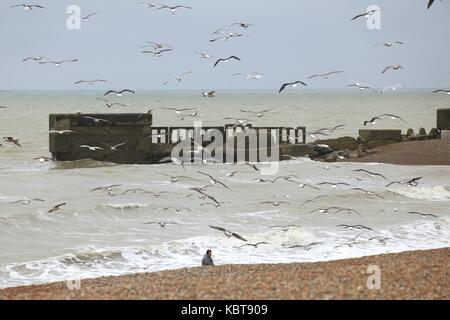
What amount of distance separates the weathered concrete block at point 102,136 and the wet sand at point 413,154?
10.7m

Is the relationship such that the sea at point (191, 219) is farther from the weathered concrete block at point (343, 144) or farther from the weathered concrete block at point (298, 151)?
the weathered concrete block at point (343, 144)

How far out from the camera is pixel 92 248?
1888 cm

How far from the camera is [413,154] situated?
1618 inches

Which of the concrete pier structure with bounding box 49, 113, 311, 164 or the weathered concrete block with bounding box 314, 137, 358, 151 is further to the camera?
the weathered concrete block with bounding box 314, 137, 358, 151

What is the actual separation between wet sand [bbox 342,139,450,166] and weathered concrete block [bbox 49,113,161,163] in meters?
10.7

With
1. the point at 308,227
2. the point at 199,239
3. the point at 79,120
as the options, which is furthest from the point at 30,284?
the point at 79,120

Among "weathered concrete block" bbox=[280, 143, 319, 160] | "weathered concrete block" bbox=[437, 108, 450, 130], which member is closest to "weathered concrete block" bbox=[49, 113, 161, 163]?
"weathered concrete block" bbox=[280, 143, 319, 160]

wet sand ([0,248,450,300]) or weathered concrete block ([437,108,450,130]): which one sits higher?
weathered concrete block ([437,108,450,130])

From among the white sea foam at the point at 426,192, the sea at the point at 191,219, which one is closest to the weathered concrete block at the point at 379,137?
the sea at the point at 191,219

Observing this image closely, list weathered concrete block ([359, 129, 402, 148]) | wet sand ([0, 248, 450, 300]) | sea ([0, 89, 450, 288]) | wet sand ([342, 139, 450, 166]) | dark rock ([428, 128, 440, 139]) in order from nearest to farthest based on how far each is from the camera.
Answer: wet sand ([0, 248, 450, 300]), sea ([0, 89, 450, 288]), wet sand ([342, 139, 450, 166]), weathered concrete block ([359, 129, 402, 148]), dark rock ([428, 128, 440, 139])

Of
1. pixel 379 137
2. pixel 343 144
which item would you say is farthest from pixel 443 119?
pixel 343 144

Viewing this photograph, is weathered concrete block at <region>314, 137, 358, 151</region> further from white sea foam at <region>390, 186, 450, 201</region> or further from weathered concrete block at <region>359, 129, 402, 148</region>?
white sea foam at <region>390, 186, 450, 201</region>

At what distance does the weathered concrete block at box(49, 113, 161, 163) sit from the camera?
35812 mm

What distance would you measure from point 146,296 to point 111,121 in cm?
2746
